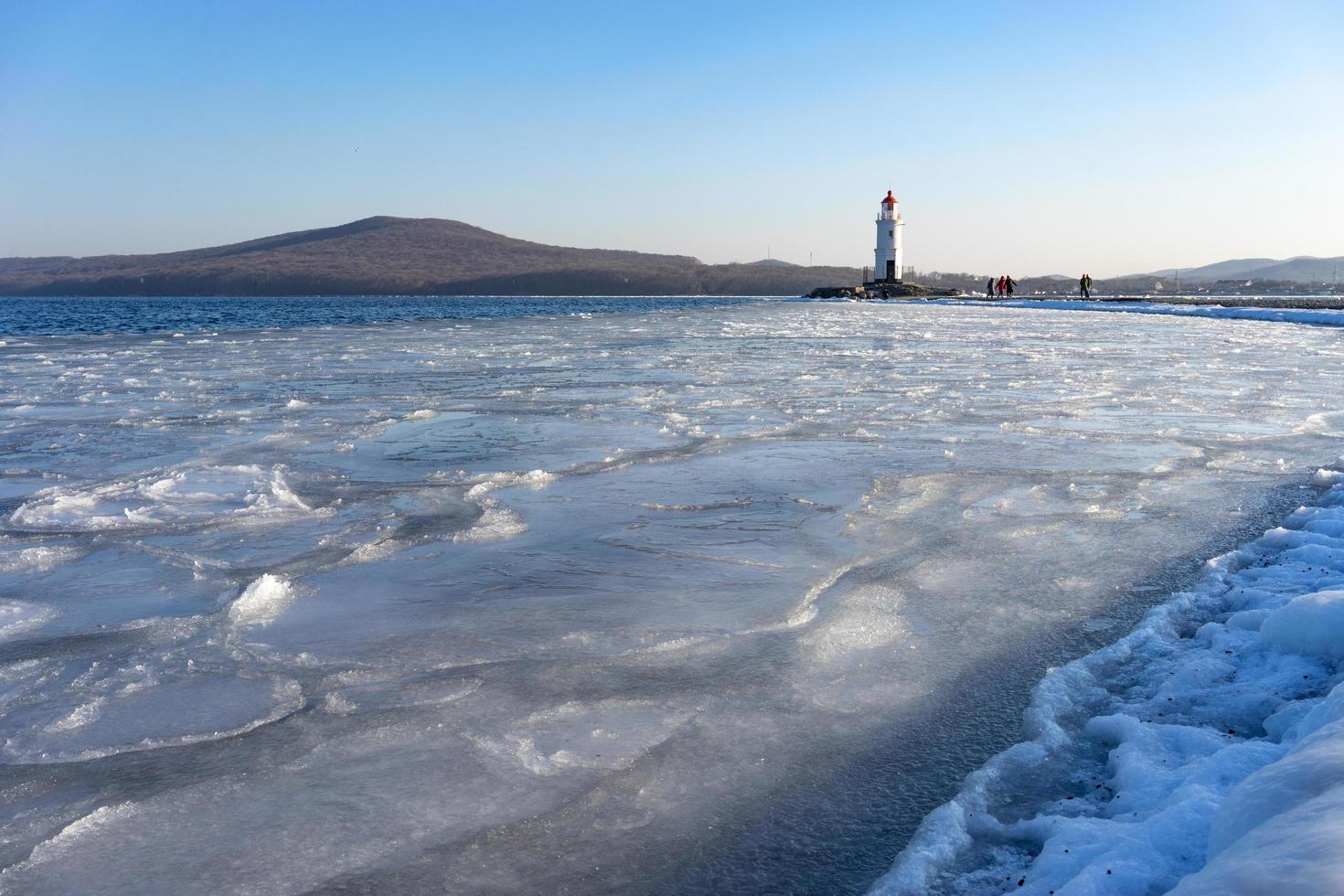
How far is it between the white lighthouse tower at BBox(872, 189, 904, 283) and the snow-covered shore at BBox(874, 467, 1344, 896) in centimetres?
6874

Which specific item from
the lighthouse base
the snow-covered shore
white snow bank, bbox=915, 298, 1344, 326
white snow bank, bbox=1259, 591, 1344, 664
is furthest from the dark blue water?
white snow bank, bbox=1259, 591, 1344, 664

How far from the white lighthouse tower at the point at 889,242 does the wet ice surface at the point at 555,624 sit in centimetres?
6283

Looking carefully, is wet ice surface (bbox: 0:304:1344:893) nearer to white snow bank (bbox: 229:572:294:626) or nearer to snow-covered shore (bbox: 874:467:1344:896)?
white snow bank (bbox: 229:572:294:626)

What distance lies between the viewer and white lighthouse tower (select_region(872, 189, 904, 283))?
2714 inches

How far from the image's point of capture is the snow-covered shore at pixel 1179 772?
1.63 m

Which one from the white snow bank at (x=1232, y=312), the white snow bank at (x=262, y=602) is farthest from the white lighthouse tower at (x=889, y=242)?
the white snow bank at (x=262, y=602)

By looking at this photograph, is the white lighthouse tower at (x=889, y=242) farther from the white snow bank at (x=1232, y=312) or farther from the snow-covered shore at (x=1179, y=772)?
the snow-covered shore at (x=1179, y=772)

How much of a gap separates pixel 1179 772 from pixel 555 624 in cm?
208

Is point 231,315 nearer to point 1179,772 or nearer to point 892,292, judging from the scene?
point 892,292

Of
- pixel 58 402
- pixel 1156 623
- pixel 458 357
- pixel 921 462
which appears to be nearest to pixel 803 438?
pixel 921 462

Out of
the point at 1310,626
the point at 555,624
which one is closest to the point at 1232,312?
the point at 1310,626

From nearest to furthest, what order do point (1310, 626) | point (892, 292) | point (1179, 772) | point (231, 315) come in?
point (1179, 772), point (1310, 626), point (231, 315), point (892, 292)

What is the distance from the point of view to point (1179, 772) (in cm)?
226

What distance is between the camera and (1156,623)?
336 centimetres
